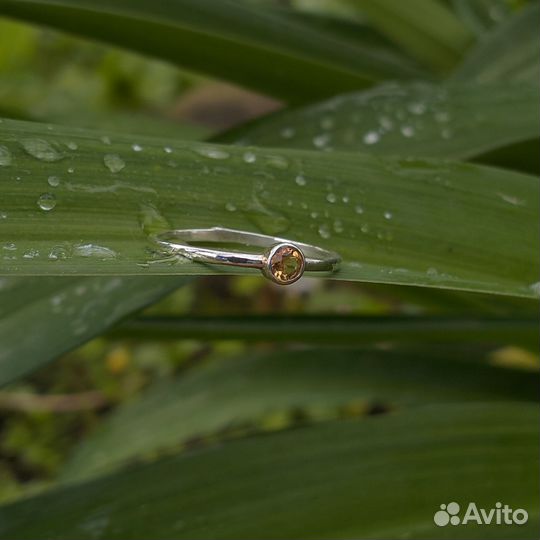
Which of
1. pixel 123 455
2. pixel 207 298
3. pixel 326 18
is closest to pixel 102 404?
pixel 207 298

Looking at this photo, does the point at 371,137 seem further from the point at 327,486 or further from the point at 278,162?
the point at 327,486

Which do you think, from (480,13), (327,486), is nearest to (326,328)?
(327,486)

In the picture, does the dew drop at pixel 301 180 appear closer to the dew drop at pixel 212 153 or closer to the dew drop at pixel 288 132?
the dew drop at pixel 212 153

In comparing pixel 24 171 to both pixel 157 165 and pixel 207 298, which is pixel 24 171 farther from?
pixel 207 298

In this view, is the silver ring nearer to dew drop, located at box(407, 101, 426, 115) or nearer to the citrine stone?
the citrine stone

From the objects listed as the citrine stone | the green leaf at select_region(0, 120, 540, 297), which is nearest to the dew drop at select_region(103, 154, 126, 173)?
the green leaf at select_region(0, 120, 540, 297)

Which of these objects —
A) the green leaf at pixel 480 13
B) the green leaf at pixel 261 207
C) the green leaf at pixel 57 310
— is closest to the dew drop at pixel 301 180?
the green leaf at pixel 261 207
